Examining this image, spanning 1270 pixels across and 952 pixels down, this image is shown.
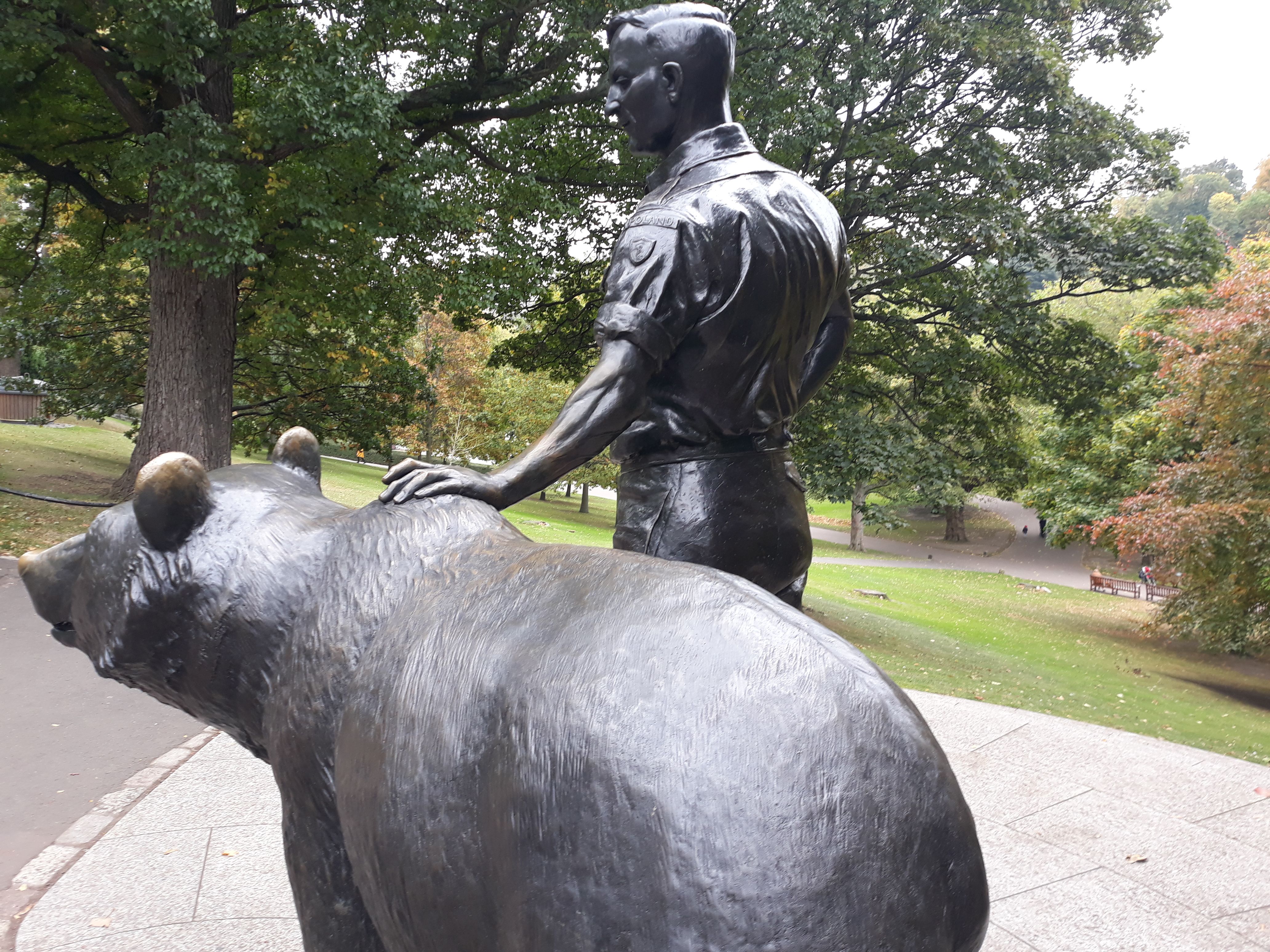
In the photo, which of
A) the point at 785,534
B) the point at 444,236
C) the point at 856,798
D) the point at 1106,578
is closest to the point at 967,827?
the point at 856,798

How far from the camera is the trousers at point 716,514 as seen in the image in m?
2.69

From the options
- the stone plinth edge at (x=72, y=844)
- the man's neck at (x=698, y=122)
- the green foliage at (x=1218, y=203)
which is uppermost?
the green foliage at (x=1218, y=203)

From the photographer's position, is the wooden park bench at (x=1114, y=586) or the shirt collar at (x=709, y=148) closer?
the shirt collar at (x=709, y=148)

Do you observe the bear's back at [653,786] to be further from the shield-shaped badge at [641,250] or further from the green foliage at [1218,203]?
the green foliage at [1218,203]

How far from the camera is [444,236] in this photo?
13977mm

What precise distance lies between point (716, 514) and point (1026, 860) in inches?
120

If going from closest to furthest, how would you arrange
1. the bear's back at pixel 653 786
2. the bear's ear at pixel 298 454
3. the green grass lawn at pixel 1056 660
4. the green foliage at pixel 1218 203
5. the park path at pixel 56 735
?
the bear's back at pixel 653 786 < the bear's ear at pixel 298 454 < the park path at pixel 56 735 < the green grass lawn at pixel 1056 660 < the green foliage at pixel 1218 203

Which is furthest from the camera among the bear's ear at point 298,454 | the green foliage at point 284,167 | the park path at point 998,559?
the park path at point 998,559

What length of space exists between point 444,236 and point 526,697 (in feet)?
44.5

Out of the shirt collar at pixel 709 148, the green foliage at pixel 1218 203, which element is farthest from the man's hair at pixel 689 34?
the green foliage at pixel 1218 203

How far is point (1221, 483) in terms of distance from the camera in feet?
46.8

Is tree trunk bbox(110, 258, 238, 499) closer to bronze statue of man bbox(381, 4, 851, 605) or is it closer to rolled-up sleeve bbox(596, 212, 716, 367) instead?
bronze statue of man bbox(381, 4, 851, 605)

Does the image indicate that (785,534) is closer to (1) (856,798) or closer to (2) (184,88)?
(1) (856,798)

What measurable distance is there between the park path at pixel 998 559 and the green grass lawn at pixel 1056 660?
611 cm
